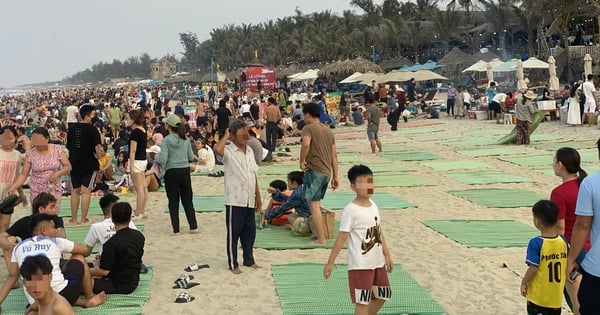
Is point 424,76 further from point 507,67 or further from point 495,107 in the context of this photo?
point 495,107

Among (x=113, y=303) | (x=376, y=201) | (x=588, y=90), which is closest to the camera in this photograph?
(x=113, y=303)

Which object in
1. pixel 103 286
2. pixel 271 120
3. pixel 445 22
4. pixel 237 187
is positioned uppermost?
pixel 445 22

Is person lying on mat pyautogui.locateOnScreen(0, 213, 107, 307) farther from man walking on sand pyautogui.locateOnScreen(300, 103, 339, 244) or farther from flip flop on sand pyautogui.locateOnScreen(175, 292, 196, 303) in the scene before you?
man walking on sand pyautogui.locateOnScreen(300, 103, 339, 244)

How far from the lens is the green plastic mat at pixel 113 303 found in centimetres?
520

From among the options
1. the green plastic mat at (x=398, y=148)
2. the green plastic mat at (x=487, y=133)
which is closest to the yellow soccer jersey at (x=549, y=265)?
the green plastic mat at (x=398, y=148)

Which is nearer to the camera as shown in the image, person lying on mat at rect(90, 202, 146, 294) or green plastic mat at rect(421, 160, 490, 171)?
person lying on mat at rect(90, 202, 146, 294)

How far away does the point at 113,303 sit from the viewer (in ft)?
17.7

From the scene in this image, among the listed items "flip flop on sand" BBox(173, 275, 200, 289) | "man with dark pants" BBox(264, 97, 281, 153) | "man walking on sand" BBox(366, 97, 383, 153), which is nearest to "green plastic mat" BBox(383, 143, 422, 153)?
"man walking on sand" BBox(366, 97, 383, 153)

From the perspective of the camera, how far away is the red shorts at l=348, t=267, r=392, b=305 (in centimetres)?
425

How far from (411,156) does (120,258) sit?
10.8m

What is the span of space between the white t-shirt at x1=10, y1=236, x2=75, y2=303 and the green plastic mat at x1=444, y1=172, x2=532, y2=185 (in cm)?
819

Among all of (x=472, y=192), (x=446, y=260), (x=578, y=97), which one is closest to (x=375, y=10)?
(x=578, y=97)

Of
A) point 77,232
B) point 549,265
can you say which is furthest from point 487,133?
point 549,265

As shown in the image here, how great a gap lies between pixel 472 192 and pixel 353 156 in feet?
18.2
